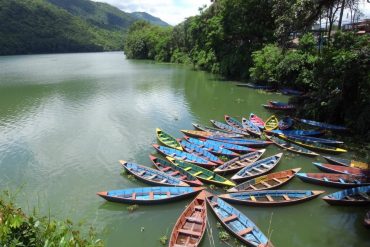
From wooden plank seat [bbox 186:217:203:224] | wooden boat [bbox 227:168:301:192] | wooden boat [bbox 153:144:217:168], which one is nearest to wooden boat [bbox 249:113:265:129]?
wooden boat [bbox 153:144:217:168]

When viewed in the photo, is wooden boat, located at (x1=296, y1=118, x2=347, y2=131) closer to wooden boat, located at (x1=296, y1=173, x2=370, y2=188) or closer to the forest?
the forest

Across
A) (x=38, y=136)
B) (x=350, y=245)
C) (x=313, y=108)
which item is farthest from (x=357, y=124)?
(x=38, y=136)

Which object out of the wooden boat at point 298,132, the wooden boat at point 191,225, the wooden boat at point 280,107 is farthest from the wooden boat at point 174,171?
the wooden boat at point 280,107

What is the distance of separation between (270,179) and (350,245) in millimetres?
4171

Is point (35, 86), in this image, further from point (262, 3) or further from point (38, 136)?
point (262, 3)

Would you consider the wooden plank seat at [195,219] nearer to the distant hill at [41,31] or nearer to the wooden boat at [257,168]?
the wooden boat at [257,168]

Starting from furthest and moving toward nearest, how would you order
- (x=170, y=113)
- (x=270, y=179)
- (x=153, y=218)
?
1. (x=170, y=113)
2. (x=270, y=179)
3. (x=153, y=218)

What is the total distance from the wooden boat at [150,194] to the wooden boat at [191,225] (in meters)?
0.65

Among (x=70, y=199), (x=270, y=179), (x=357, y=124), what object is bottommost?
(x=70, y=199)

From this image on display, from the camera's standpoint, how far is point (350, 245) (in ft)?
Result: 35.9

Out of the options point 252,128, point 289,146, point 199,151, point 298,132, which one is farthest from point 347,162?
point 199,151

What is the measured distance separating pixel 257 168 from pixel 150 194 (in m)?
5.26

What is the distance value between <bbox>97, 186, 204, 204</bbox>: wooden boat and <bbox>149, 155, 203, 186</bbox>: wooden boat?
75 cm

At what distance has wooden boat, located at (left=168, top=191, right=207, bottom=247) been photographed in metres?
10.4
